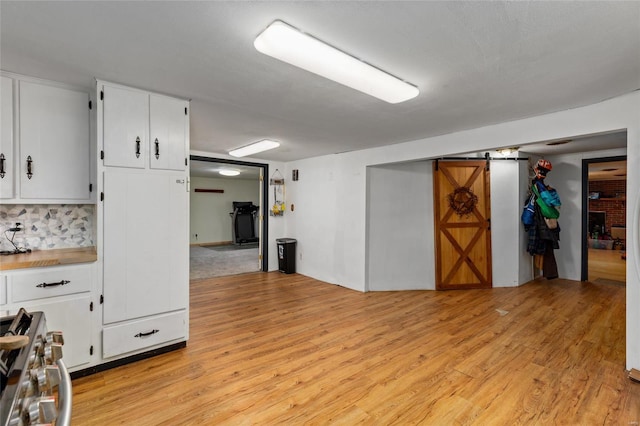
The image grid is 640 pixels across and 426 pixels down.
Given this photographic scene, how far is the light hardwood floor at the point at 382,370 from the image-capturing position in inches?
75.1

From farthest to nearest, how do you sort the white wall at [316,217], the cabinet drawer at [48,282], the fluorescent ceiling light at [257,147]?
1. the white wall at [316,217]
2. the fluorescent ceiling light at [257,147]
3. the cabinet drawer at [48,282]

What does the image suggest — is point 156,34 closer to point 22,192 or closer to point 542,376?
point 22,192

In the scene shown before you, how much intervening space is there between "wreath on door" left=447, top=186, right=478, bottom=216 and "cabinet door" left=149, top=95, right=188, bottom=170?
3.99 metres

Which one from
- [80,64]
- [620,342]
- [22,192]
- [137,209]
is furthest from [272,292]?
[620,342]

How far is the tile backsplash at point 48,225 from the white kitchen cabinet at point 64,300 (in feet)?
2.18

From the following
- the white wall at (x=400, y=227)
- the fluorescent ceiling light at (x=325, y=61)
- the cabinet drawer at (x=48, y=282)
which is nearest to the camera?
the fluorescent ceiling light at (x=325, y=61)

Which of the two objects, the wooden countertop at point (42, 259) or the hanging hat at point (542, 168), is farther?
the hanging hat at point (542, 168)

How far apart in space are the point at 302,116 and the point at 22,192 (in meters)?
2.36

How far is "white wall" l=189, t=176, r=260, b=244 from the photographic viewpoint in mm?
9255

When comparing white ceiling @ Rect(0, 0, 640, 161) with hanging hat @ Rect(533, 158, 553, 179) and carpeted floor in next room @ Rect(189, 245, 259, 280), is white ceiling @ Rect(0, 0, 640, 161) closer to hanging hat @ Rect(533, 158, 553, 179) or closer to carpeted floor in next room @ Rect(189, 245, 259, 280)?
hanging hat @ Rect(533, 158, 553, 179)

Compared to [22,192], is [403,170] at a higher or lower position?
higher

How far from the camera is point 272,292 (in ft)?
15.1

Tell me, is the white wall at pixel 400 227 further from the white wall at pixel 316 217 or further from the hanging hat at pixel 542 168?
the hanging hat at pixel 542 168

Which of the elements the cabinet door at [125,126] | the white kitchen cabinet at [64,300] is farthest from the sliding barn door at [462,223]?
the white kitchen cabinet at [64,300]
